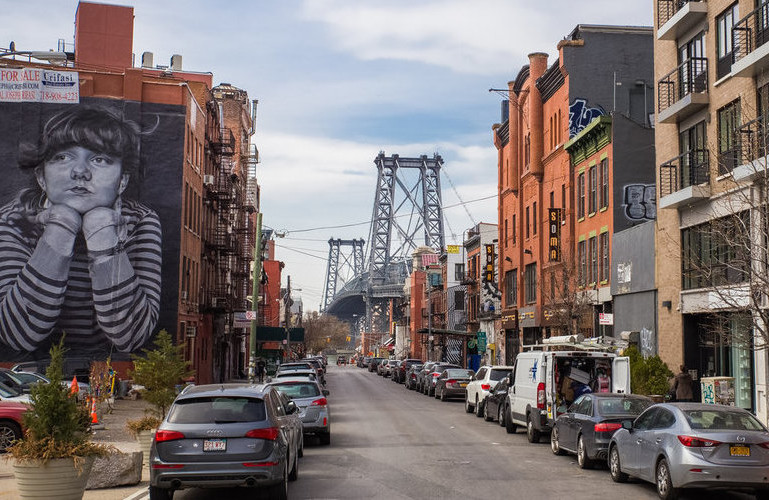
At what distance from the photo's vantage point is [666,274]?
30.8m

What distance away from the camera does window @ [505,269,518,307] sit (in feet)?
188

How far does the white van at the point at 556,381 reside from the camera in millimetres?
21703

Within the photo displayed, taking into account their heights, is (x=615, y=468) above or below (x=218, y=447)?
below

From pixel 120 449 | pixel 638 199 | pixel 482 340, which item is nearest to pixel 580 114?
pixel 638 199

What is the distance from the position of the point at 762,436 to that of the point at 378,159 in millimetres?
178839

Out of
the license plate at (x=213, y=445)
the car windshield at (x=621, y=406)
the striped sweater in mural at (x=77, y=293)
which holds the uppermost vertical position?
the striped sweater in mural at (x=77, y=293)

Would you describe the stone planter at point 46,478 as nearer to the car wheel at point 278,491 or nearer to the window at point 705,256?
the car wheel at point 278,491

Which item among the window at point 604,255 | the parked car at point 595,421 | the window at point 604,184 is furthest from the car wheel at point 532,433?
the window at point 604,184

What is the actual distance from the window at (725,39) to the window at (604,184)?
1221 cm

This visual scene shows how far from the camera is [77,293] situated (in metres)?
42.8

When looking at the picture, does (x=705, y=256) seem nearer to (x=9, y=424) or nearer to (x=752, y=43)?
(x=752, y=43)

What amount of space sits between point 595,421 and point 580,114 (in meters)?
30.8

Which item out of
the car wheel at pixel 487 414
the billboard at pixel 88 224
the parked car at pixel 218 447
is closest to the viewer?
the parked car at pixel 218 447

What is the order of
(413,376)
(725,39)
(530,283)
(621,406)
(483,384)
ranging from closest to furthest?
(621,406) → (725,39) → (483,384) → (530,283) → (413,376)
